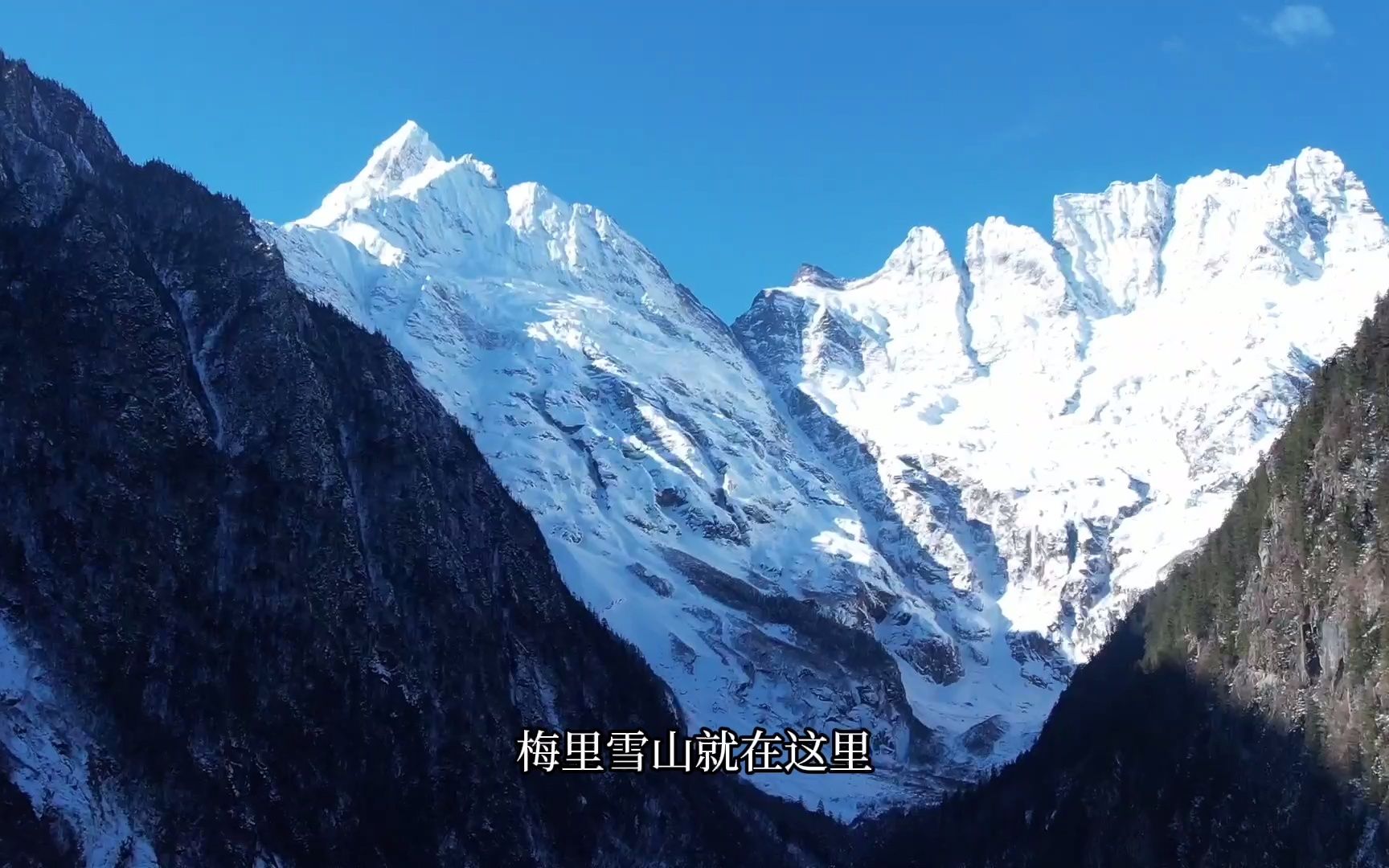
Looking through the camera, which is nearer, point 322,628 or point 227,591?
point 227,591

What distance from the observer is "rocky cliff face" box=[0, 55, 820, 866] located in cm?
12238

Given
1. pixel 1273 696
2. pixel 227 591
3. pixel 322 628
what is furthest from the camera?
pixel 322 628

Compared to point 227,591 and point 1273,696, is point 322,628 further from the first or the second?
point 1273,696

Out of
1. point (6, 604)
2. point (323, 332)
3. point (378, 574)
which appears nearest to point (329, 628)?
point (378, 574)

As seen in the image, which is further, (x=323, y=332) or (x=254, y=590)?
(x=323, y=332)

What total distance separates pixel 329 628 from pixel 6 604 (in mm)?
33748

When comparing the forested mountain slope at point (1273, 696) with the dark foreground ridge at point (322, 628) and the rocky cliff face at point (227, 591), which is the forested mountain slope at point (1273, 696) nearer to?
the dark foreground ridge at point (322, 628)

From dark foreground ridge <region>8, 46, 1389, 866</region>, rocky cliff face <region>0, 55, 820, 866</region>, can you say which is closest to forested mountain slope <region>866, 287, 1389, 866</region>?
dark foreground ridge <region>8, 46, 1389, 866</region>

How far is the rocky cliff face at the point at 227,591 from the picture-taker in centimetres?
12238

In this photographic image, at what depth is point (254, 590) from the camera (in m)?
146

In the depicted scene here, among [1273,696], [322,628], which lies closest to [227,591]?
Result: [322,628]

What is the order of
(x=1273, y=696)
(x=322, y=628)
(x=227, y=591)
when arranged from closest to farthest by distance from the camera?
(x=1273, y=696), (x=227, y=591), (x=322, y=628)

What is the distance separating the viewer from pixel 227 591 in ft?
472

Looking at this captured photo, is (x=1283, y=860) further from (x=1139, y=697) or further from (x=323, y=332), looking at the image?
(x=323, y=332)
